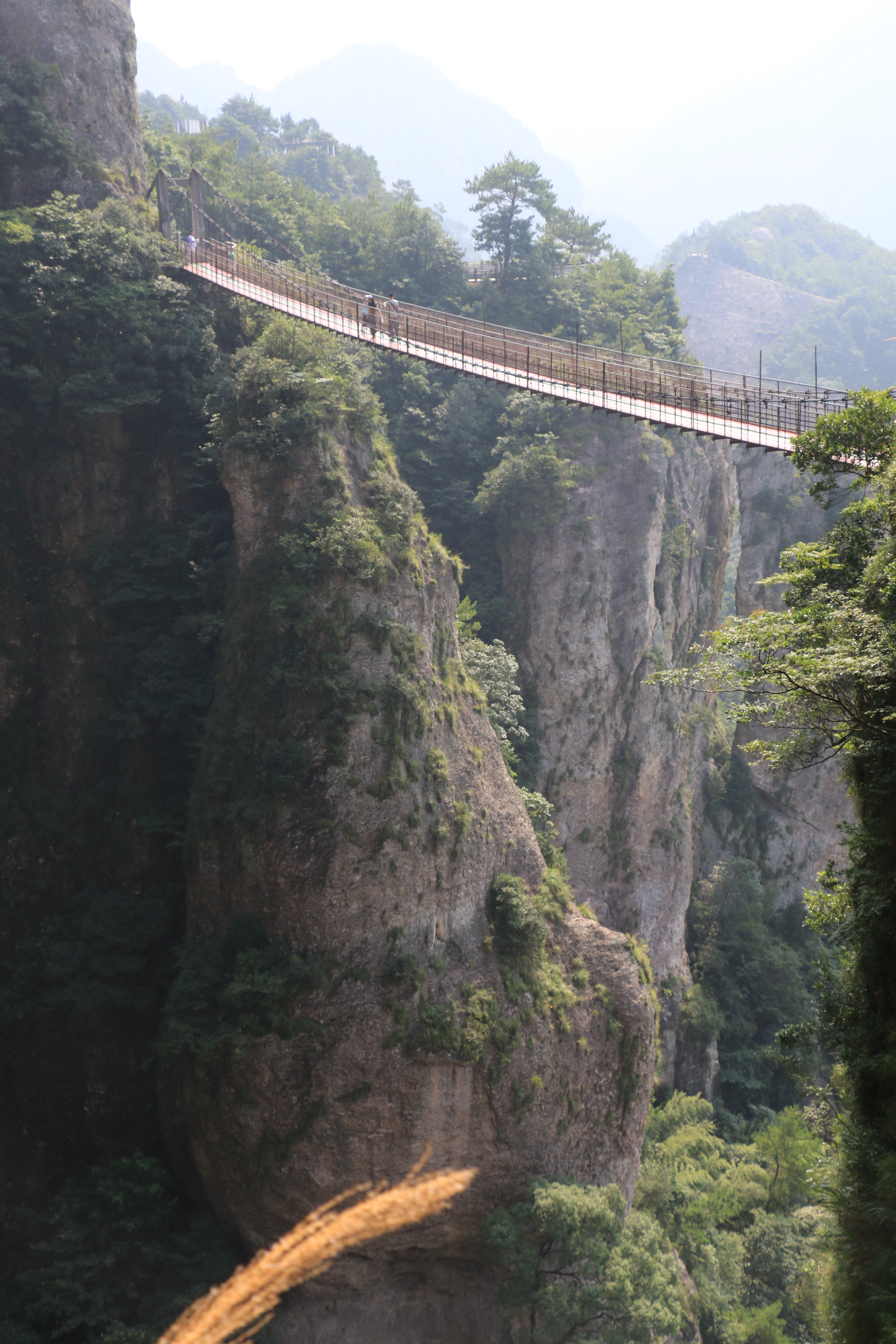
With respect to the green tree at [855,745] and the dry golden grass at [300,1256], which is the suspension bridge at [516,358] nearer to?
the green tree at [855,745]

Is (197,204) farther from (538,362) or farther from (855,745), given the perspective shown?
(855,745)

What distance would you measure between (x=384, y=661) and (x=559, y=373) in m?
10.0

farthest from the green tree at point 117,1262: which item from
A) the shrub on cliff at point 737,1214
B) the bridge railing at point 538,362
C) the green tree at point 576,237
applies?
the green tree at point 576,237

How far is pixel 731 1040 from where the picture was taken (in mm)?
32500

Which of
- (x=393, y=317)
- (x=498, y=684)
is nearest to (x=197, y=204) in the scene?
(x=393, y=317)

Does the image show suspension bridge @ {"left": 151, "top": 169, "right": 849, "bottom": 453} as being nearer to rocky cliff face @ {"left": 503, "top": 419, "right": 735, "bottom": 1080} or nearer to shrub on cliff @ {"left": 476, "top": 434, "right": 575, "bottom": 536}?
shrub on cliff @ {"left": 476, "top": 434, "right": 575, "bottom": 536}

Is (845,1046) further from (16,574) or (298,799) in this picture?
(16,574)

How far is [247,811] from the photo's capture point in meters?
16.8

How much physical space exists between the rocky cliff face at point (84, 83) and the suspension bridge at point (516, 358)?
168 centimetres

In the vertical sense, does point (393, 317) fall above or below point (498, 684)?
above

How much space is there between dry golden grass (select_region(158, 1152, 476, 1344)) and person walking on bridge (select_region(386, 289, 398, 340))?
20.1 m

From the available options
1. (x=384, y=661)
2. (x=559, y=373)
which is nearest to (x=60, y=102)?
(x=559, y=373)

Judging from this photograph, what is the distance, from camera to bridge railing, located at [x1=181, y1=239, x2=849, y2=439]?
2089cm

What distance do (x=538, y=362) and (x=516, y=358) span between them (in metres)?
0.91
